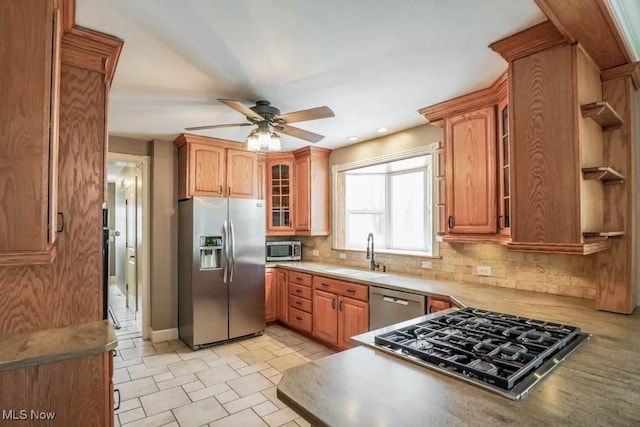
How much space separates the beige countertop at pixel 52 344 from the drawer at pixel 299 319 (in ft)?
8.14

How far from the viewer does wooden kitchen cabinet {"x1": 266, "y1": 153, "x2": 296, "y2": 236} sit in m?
4.78

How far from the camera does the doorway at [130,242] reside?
13.3 feet

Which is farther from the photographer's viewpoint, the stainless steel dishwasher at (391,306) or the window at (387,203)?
the window at (387,203)

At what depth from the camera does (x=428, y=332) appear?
1.54m

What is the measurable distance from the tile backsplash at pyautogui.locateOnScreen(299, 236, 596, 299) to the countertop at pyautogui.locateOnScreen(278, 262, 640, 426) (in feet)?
3.29

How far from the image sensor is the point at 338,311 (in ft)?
11.7

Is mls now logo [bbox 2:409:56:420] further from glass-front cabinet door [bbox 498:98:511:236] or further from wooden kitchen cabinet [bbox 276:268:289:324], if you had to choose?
wooden kitchen cabinet [bbox 276:268:289:324]

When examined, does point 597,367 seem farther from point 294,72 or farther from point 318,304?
point 318,304

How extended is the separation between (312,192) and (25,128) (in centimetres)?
340

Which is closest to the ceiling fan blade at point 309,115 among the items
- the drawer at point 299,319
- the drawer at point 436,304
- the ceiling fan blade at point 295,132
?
the ceiling fan blade at point 295,132

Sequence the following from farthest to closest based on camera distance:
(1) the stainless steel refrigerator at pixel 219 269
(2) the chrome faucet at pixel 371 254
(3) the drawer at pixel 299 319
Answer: (3) the drawer at pixel 299 319 < (2) the chrome faucet at pixel 371 254 < (1) the stainless steel refrigerator at pixel 219 269

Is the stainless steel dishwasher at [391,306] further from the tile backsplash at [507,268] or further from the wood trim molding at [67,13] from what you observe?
the wood trim molding at [67,13]

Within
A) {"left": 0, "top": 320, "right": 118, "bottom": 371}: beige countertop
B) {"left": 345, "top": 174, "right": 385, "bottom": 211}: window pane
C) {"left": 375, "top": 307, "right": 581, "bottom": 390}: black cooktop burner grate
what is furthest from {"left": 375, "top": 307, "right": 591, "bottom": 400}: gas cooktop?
{"left": 345, "top": 174, "right": 385, "bottom": 211}: window pane

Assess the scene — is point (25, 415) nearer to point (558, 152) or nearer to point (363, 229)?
point (558, 152)
